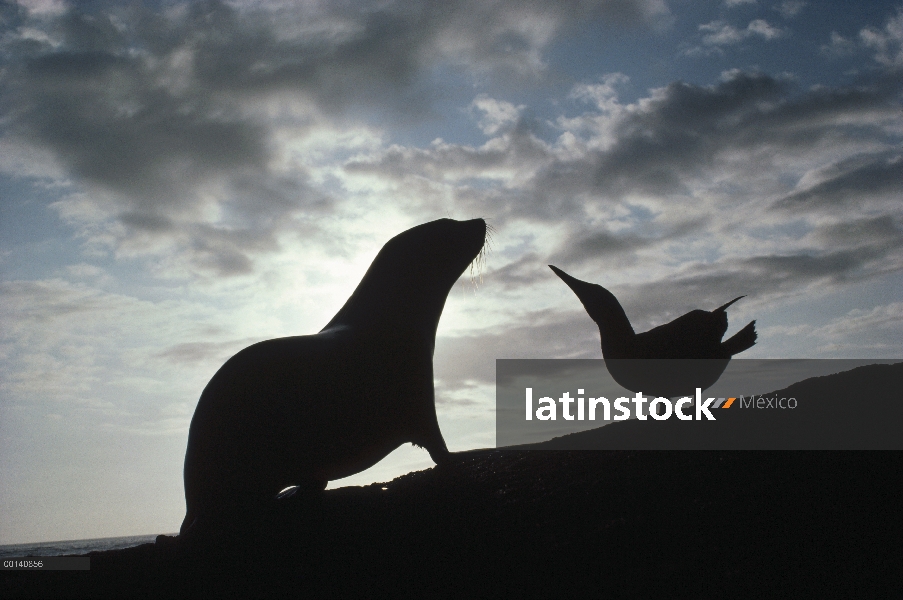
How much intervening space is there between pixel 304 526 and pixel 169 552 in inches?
37.1

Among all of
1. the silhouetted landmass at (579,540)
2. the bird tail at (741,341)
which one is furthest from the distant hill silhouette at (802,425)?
the bird tail at (741,341)

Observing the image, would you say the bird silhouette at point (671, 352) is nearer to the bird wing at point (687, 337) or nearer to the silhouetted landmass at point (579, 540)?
the bird wing at point (687, 337)

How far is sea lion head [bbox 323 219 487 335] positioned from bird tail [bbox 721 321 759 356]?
2.55 metres

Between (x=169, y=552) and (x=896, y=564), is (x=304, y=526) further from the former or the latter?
(x=896, y=564)

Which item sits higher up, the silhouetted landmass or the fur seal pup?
the fur seal pup

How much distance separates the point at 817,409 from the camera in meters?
4.88

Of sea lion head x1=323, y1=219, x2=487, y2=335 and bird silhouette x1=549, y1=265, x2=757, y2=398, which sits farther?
sea lion head x1=323, y1=219, x2=487, y2=335

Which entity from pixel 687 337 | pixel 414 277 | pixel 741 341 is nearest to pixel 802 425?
pixel 741 341

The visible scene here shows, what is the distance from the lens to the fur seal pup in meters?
4.44

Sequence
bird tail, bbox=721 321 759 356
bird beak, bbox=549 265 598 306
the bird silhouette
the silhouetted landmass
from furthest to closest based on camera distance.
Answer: bird beak, bbox=549 265 598 306 → bird tail, bbox=721 321 759 356 → the bird silhouette → the silhouetted landmass

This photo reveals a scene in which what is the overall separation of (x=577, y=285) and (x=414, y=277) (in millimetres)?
1518

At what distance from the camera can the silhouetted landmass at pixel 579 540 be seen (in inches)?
116

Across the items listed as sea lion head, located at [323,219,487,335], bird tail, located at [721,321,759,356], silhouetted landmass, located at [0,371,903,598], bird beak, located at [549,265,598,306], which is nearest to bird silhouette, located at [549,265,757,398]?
bird tail, located at [721,321,759,356]

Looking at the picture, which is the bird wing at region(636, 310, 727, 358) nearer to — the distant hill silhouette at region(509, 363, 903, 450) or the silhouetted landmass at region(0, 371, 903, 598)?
the distant hill silhouette at region(509, 363, 903, 450)
